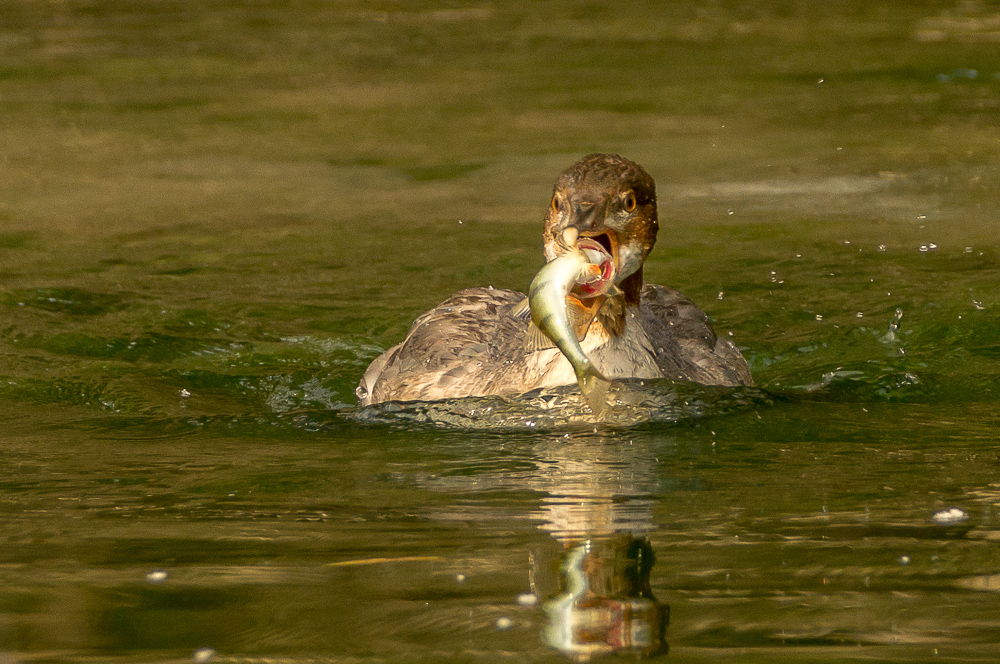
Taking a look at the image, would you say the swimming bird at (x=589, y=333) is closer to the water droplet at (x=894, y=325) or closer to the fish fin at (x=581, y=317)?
the fish fin at (x=581, y=317)

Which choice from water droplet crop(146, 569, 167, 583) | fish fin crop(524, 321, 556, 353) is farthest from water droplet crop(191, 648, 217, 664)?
fish fin crop(524, 321, 556, 353)

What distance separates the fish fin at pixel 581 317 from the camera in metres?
6.97

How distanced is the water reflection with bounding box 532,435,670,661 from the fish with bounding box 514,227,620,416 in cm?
34

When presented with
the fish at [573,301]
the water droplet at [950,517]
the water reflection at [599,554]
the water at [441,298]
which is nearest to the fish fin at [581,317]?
the fish at [573,301]

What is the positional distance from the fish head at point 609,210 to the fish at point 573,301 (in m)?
0.08

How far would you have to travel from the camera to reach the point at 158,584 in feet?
15.8

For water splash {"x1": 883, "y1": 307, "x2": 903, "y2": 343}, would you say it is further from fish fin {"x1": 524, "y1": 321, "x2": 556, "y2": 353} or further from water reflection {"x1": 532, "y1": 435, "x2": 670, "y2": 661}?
water reflection {"x1": 532, "y1": 435, "x2": 670, "y2": 661}

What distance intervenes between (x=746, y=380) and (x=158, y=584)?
13.4ft

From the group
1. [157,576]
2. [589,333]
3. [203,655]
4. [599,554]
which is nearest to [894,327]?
[589,333]

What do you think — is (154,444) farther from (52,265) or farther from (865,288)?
(865,288)

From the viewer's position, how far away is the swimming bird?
670 cm

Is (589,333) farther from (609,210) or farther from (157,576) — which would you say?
(157,576)

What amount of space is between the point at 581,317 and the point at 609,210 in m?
0.59

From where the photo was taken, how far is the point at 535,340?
7117 mm
